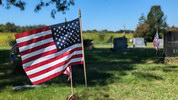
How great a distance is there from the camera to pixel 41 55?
6250 mm

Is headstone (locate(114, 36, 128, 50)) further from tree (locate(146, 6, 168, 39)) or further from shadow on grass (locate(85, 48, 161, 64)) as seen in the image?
tree (locate(146, 6, 168, 39))

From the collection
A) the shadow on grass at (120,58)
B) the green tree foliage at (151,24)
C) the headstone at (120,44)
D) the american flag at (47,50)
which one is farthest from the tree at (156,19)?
the american flag at (47,50)

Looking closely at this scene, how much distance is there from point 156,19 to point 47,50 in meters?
77.0

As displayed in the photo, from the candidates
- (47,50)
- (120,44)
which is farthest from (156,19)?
(47,50)

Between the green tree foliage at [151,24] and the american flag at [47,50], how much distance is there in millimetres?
68809

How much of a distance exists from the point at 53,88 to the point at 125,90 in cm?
213

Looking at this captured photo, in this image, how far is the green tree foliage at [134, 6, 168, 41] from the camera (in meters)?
74.2

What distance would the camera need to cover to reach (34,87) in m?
8.52

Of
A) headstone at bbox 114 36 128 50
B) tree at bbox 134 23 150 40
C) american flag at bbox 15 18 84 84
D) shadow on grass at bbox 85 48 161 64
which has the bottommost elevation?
shadow on grass at bbox 85 48 161 64

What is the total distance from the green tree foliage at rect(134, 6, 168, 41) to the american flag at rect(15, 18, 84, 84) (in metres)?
68.8

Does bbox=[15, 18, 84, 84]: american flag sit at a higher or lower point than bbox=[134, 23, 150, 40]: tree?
lower

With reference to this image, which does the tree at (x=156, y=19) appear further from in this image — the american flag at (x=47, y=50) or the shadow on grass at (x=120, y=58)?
the american flag at (x=47, y=50)

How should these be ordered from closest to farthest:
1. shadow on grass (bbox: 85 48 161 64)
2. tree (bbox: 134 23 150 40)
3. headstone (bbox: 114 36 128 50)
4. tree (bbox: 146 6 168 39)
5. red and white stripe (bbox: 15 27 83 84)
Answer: red and white stripe (bbox: 15 27 83 84) → shadow on grass (bbox: 85 48 161 64) → headstone (bbox: 114 36 128 50) → tree (bbox: 134 23 150 40) → tree (bbox: 146 6 168 39)

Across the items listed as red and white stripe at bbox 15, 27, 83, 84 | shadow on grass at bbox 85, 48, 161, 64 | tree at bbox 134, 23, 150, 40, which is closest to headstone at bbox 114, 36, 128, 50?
shadow on grass at bbox 85, 48, 161, 64
